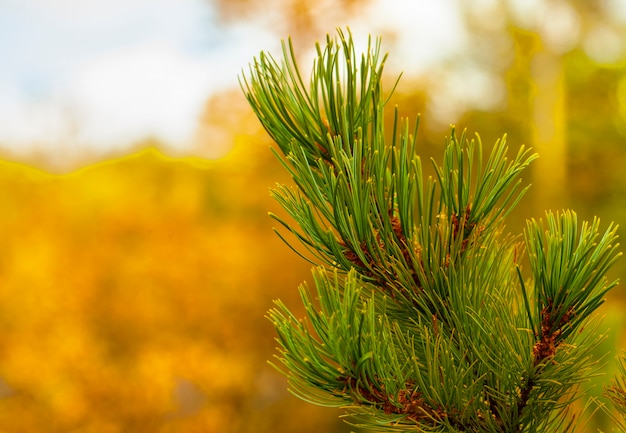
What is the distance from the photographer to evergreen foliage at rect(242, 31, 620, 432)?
0.46 metres

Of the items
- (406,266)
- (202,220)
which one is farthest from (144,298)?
(406,266)

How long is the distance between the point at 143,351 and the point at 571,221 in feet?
14.2

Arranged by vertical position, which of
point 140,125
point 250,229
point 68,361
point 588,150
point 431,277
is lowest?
point 68,361

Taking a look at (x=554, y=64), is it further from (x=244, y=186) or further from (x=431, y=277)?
(x=431, y=277)

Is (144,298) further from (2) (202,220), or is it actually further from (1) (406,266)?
(1) (406,266)

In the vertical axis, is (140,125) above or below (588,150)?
below

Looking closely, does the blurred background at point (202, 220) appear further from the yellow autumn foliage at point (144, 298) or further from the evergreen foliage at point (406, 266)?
the evergreen foliage at point (406, 266)

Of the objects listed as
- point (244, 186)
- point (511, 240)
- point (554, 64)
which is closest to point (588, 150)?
point (554, 64)

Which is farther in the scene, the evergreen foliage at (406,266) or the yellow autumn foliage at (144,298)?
the yellow autumn foliage at (144,298)

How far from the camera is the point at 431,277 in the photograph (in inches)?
19.5

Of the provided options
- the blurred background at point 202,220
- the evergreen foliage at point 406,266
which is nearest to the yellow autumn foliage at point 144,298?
the blurred background at point 202,220

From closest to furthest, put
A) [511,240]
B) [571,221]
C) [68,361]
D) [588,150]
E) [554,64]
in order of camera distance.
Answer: [571,221] < [511,240] < [68,361] < [554,64] < [588,150]

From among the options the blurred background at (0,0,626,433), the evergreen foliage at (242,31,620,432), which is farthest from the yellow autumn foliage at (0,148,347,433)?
the evergreen foliage at (242,31,620,432)

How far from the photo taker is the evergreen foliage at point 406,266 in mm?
463
